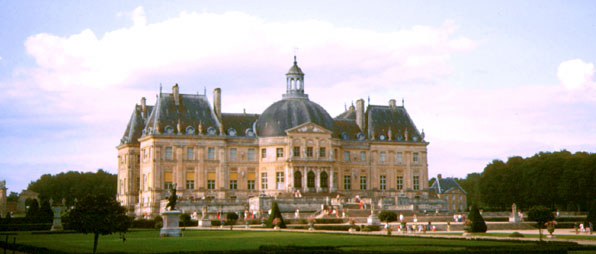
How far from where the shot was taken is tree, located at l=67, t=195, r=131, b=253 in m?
28.3

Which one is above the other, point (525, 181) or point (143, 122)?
point (143, 122)

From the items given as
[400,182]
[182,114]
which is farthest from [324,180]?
[182,114]

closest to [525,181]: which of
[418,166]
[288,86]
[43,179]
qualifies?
[418,166]

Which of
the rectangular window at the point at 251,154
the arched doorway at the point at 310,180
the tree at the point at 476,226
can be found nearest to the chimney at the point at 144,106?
the rectangular window at the point at 251,154

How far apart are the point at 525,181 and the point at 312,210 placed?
27.2 m

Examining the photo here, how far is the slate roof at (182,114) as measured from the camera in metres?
74.3

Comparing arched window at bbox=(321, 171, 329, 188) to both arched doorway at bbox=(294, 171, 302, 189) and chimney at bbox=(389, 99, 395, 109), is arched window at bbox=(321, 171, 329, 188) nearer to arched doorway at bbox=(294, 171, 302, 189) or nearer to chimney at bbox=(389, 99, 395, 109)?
arched doorway at bbox=(294, 171, 302, 189)

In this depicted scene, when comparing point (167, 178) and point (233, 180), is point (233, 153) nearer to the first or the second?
point (233, 180)

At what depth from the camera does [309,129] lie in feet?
250

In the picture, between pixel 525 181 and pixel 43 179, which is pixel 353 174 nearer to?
pixel 525 181

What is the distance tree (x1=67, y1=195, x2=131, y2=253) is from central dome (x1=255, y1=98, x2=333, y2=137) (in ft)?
158

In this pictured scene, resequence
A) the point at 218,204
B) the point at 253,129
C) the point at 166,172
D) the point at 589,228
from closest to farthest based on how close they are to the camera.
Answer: the point at 589,228, the point at 218,204, the point at 166,172, the point at 253,129

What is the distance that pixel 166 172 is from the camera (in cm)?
7331

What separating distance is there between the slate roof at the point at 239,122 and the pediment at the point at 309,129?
487cm
